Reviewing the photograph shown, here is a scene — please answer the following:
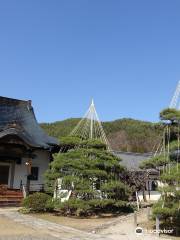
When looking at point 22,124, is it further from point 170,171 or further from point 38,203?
point 170,171

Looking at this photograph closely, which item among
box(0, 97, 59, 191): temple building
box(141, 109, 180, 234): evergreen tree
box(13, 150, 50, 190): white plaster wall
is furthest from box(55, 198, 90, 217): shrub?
box(13, 150, 50, 190): white plaster wall

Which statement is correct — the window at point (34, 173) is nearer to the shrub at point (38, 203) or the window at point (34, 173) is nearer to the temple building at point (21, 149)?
the temple building at point (21, 149)

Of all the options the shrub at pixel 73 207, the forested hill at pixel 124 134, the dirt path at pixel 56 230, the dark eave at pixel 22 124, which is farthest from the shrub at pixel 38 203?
the forested hill at pixel 124 134

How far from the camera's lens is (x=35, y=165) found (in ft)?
91.5

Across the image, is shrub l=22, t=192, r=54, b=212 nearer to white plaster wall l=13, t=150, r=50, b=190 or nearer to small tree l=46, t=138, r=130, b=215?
small tree l=46, t=138, r=130, b=215

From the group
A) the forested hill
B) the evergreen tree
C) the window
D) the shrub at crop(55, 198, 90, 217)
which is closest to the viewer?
the evergreen tree

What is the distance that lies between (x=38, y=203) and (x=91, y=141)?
4325mm

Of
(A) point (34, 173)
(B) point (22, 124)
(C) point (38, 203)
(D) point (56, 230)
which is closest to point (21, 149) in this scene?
(A) point (34, 173)

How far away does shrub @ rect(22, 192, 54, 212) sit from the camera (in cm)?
1856

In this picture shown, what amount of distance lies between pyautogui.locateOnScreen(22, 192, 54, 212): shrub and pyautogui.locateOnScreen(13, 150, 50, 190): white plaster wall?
8.10 meters

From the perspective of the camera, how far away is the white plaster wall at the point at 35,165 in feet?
88.1

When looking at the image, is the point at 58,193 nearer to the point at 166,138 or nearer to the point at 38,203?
the point at 38,203

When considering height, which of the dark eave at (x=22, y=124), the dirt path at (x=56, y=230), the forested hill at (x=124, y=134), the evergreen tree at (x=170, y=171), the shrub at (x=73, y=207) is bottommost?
the dirt path at (x=56, y=230)

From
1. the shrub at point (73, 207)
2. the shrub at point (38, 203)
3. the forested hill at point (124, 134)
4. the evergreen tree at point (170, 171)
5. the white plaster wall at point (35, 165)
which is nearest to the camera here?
the evergreen tree at point (170, 171)
